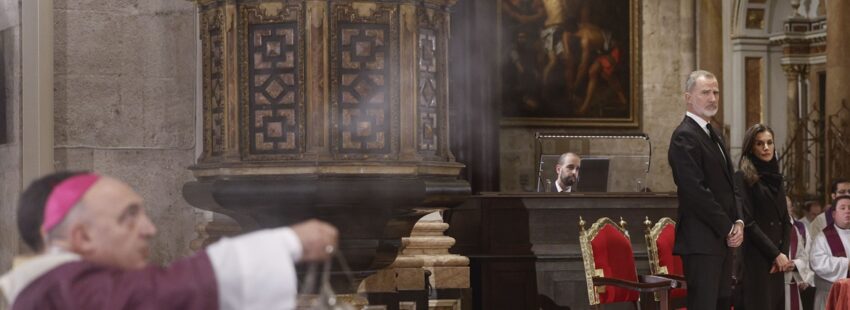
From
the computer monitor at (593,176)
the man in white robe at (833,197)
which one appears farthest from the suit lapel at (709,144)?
the computer monitor at (593,176)

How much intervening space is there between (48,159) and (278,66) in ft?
3.83

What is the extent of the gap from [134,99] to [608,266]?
2522mm

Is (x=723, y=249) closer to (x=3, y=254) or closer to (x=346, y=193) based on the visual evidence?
(x=346, y=193)

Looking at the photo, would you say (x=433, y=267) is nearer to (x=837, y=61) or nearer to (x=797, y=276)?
(x=797, y=276)

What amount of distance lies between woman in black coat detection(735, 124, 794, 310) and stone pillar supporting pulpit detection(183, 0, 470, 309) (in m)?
2.00

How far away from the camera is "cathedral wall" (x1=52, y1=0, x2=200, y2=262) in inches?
216

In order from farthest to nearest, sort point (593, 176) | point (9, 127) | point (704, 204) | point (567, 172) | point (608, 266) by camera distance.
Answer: point (593, 176), point (567, 172), point (608, 266), point (704, 204), point (9, 127)

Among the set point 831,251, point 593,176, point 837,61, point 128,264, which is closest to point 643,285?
point 831,251

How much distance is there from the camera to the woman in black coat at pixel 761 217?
6434 millimetres

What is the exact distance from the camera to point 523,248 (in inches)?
316

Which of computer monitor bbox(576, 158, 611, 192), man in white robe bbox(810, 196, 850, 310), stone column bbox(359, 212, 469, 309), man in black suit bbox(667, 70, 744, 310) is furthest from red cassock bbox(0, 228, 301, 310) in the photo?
computer monitor bbox(576, 158, 611, 192)

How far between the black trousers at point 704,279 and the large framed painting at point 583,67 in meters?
10.5

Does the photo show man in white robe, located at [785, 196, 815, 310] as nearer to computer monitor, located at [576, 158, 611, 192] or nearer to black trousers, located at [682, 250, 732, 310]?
black trousers, located at [682, 250, 732, 310]

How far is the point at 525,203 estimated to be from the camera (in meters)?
8.10
